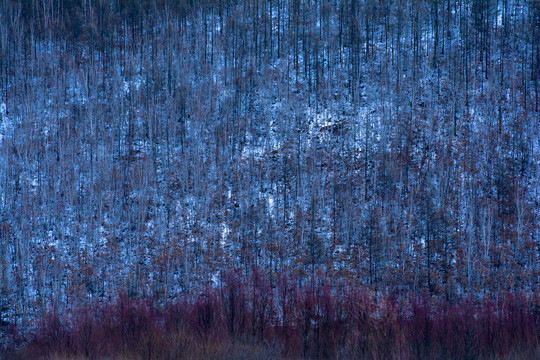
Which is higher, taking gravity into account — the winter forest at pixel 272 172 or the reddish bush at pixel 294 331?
the winter forest at pixel 272 172

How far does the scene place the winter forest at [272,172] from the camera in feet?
47.8

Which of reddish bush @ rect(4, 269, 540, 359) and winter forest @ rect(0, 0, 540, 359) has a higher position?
winter forest @ rect(0, 0, 540, 359)

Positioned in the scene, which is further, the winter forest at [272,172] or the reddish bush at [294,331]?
the winter forest at [272,172]

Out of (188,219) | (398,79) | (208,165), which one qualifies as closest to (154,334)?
(188,219)

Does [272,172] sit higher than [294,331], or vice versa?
[272,172]

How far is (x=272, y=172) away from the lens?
76.7ft

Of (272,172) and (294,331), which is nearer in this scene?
(294,331)

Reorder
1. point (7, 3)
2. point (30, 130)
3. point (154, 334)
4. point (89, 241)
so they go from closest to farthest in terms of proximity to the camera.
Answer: point (154, 334) < point (89, 241) < point (30, 130) < point (7, 3)

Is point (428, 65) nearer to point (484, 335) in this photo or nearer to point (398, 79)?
point (398, 79)

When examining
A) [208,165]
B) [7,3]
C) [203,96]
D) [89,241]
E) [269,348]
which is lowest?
[269,348]

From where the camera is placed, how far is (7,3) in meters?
32.2

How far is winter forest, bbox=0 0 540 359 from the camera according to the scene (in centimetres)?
1455

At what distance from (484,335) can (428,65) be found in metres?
18.2

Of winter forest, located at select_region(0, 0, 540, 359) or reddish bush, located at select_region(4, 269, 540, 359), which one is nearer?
reddish bush, located at select_region(4, 269, 540, 359)
